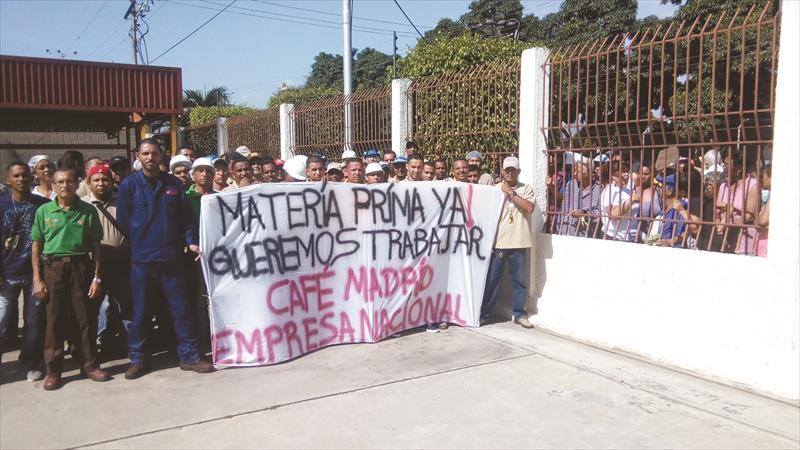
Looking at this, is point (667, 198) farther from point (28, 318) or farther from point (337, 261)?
point (28, 318)

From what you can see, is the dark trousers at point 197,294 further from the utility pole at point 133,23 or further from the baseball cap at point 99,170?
the utility pole at point 133,23

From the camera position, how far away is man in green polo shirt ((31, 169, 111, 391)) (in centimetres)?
454

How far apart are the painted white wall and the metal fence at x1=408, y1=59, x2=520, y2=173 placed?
40 cm

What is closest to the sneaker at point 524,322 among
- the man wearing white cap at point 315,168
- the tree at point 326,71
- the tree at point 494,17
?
the man wearing white cap at point 315,168

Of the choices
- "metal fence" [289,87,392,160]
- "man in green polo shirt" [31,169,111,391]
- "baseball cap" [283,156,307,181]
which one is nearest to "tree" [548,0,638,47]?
"metal fence" [289,87,392,160]

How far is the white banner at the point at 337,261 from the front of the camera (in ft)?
16.7

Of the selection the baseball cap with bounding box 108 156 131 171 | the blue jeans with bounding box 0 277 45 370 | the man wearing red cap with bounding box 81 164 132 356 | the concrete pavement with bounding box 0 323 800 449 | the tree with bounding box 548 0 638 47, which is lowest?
the concrete pavement with bounding box 0 323 800 449

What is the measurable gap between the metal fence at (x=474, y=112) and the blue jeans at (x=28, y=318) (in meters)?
4.57

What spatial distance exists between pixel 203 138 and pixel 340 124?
7.39 metres

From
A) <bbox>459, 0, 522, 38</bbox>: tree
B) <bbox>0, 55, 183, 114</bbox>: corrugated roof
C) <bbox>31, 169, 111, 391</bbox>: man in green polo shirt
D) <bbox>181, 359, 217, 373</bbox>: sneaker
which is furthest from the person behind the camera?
<bbox>459, 0, 522, 38</bbox>: tree

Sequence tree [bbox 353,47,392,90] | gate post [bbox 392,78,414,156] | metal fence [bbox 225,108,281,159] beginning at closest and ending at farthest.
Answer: gate post [bbox 392,78,414,156], metal fence [bbox 225,108,281,159], tree [bbox 353,47,392,90]

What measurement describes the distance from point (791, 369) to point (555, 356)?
1689mm

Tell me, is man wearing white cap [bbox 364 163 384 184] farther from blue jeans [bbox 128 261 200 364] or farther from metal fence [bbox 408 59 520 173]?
blue jeans [bbox 128 261 200 364]

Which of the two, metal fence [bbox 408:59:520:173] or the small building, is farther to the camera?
the small building
